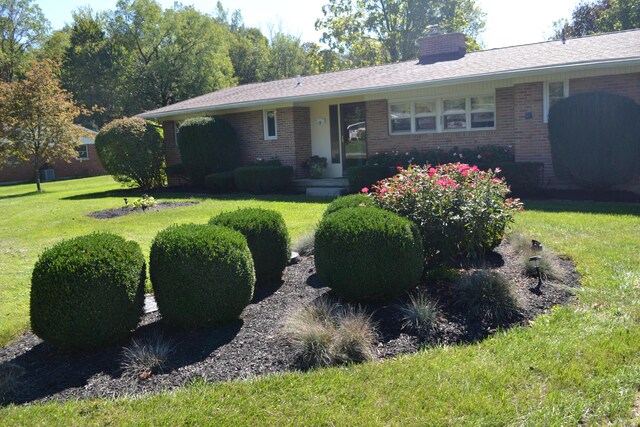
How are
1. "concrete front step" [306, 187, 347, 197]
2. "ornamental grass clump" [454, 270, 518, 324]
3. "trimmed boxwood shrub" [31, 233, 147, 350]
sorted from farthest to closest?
1. "concrete front step" [306, 187, 347, 197]
2. "ornamental grass clump" [454, 270, 518, 324]
3. "trimmed boxwood shrub" [31, 233, 147, 350]

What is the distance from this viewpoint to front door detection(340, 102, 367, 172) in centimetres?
1819

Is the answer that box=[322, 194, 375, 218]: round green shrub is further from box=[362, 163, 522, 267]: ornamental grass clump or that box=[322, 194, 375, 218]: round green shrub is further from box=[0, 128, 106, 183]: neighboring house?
box=[0, 128, 106, 183]: neighboring house

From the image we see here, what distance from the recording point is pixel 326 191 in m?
16.6

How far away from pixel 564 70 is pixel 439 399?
36.8ft

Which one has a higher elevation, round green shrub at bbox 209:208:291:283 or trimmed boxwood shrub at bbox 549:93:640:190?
trimmed boxwood shrub at bbox 549:93:640:190

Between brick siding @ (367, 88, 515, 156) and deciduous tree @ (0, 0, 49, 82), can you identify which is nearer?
brick siding @ (367, 88, 515, 156)

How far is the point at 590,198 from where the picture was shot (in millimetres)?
12469

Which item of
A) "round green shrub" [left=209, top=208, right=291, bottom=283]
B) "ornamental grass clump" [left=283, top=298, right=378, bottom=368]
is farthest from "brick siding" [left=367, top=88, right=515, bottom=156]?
"ornamental grass clump" [left=283, top=298, right=378, bottom=368]

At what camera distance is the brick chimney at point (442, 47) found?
61.1ft

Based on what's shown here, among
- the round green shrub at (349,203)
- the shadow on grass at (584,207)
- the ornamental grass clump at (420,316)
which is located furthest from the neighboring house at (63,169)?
the ornamental grass clump at (420,316)

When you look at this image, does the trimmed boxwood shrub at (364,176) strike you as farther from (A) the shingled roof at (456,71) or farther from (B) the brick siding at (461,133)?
(A) the shingled roof at (456,71)

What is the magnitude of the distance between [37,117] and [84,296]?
70.6 feet

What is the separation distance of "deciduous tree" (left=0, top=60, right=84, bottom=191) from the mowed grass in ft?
17.0

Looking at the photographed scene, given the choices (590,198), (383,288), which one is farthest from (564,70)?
(383,288)
